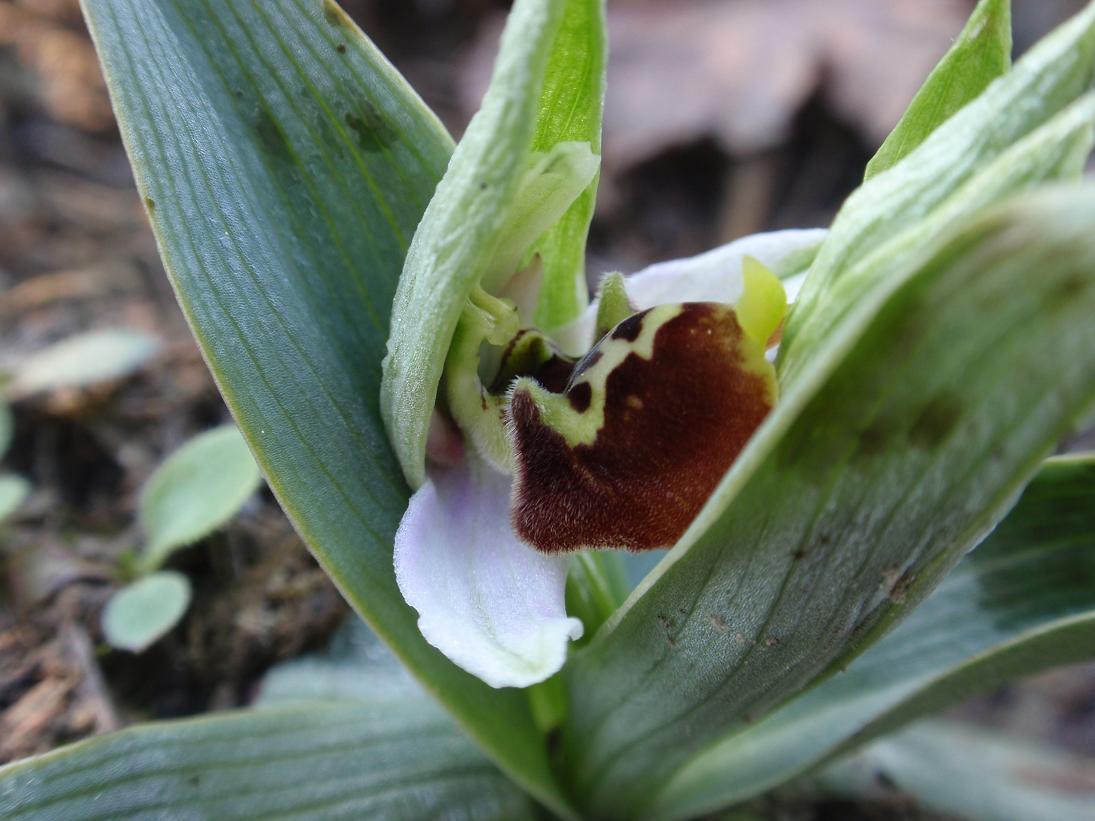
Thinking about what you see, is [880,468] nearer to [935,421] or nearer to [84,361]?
[935,421]

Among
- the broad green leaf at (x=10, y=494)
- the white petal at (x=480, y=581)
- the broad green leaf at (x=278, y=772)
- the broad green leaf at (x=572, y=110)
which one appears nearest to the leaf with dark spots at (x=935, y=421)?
the white petal at (x=480, y=581)

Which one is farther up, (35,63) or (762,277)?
(762,277)

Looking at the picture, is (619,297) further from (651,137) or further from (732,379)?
(651,137)

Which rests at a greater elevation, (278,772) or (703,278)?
(703,278)

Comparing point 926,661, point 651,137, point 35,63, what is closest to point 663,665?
point 926,661

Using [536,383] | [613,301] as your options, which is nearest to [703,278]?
[613,301]

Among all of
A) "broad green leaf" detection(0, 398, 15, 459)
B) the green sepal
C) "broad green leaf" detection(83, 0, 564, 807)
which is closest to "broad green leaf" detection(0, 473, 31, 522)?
"broad green leaf" detection(0, 398, 15, 459)
